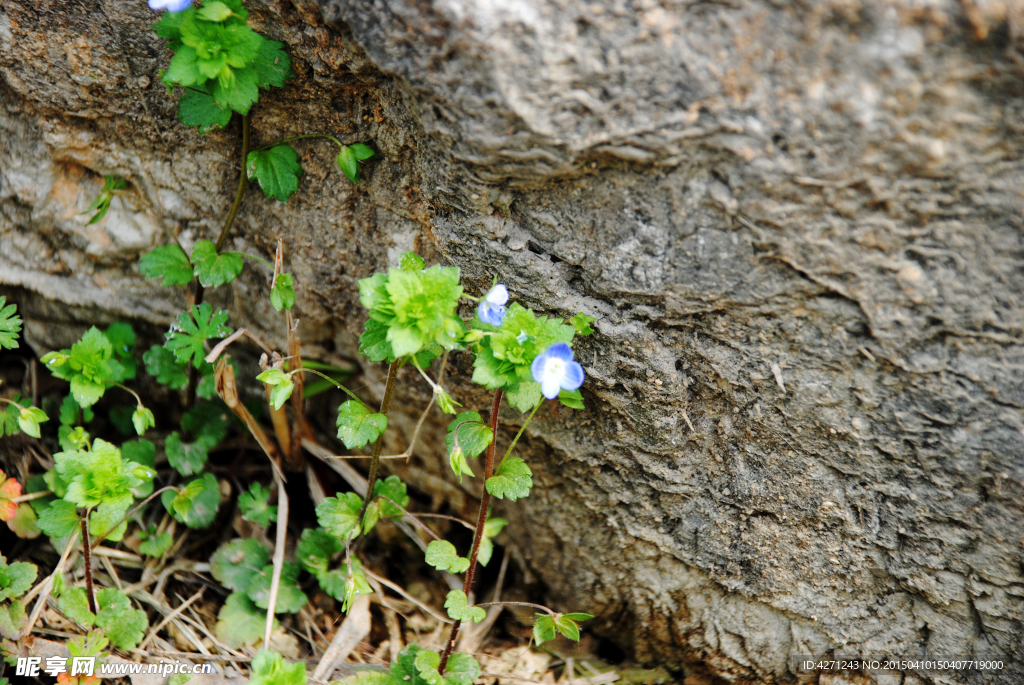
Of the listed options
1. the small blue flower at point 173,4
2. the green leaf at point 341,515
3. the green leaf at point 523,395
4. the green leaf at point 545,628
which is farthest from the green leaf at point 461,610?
the small blue flower at point 173,4

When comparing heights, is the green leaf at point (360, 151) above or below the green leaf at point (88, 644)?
above

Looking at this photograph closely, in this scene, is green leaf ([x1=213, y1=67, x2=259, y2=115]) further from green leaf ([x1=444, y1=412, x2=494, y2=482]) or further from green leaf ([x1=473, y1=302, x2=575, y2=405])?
green leaf ([x1=444, y1=412, x2=494, y2=482])

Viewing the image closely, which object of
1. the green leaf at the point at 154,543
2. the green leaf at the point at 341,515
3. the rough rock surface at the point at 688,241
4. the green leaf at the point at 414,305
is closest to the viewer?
the rough rock surface at the point at 688,241

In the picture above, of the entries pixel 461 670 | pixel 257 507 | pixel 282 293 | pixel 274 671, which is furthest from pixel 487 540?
pixel 282 293

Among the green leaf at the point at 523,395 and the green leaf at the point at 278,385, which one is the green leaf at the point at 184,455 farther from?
the green leaf at the point at 523,395

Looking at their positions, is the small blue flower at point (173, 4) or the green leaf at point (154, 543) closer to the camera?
the small blue flower at point (173, 4)

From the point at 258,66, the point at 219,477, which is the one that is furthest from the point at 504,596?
the point at 258,66

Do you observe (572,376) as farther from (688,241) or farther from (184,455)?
(184,455)
